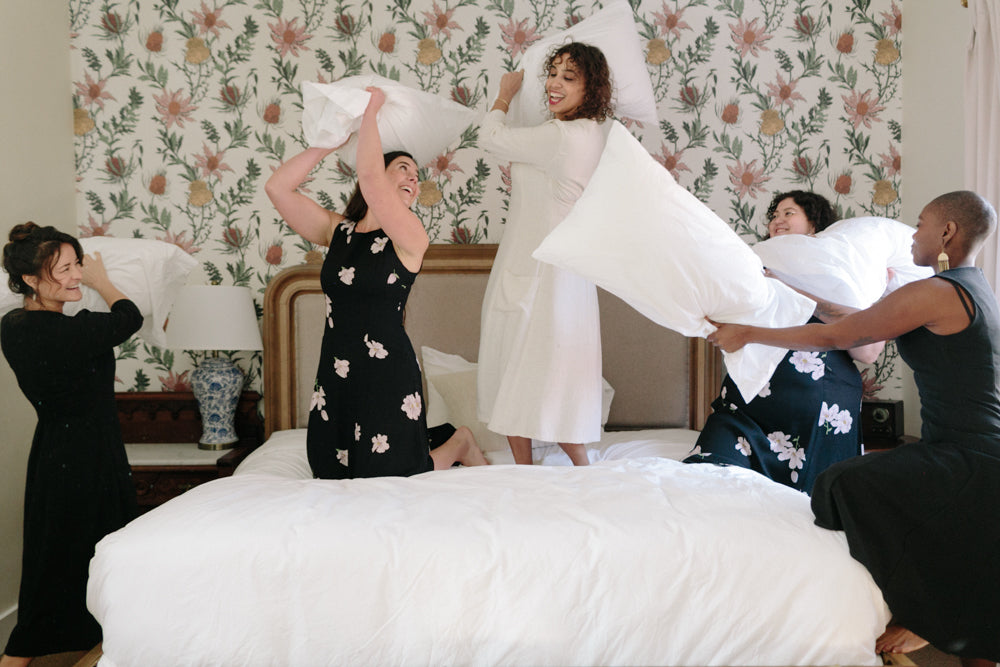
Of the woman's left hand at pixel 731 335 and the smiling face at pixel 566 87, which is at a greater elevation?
the smiling face at pixel 566 87

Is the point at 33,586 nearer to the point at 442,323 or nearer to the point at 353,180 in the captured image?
the point at 442,323

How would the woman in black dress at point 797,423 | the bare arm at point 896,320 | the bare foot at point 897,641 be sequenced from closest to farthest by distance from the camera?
the bare foot at point 897,641 < the bare arm at point 896,320 < the woman in black dress at point 797,423

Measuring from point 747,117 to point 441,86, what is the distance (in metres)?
1.41

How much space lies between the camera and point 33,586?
224 centimetres

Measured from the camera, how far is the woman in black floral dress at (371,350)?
2.11m

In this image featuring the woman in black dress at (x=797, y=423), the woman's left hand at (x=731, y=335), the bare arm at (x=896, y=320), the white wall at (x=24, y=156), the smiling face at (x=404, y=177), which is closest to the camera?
the bare arm at (x=896, y=320)

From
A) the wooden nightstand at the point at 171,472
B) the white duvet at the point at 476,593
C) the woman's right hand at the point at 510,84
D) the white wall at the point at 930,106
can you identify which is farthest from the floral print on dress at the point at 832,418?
the wooden nightstand at the point at 171,472

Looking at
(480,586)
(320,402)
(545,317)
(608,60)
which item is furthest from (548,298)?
(480,586)

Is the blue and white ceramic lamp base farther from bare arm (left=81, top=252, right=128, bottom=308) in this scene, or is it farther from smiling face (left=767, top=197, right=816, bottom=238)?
smiling face (left=767, top=197, right=816, bottom=238)

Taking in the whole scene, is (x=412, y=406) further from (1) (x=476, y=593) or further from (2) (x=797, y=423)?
(2) (x=797, y=423)

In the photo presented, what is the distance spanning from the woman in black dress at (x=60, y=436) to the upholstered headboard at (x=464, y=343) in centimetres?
Result: 98

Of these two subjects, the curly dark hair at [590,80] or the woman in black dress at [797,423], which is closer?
the woman in black dress at [797,423]

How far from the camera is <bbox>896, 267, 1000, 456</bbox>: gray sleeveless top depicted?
1666 mm

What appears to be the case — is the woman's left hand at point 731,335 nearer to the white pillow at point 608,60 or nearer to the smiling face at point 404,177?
the smiling face at point 404,177
